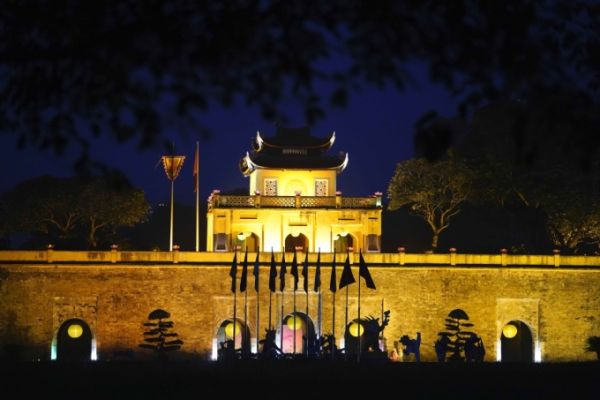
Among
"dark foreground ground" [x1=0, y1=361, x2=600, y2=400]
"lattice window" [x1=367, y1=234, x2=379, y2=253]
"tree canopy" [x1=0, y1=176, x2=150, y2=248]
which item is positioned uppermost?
"tree canopy" [x1=0, y1=176, x2=150, y2=248]

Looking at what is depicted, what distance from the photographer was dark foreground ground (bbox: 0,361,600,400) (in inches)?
995

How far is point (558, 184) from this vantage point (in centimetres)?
4656

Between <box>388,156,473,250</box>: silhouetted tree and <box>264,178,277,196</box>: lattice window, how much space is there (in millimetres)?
4988

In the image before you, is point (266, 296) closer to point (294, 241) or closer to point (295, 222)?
point (295, 222)

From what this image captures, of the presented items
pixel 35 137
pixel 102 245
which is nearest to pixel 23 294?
pixel 102 245

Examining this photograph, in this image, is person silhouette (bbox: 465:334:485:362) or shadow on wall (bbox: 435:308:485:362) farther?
shadow on wall (bbox: 435:308:485:362)

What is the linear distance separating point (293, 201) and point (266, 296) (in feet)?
27.3

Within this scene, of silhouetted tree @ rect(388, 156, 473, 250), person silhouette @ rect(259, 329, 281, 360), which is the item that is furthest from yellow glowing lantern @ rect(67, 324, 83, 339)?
silhouetted tree @ rect(388, 156, 473, 250)

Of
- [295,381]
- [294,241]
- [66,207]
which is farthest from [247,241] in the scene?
[295,381]

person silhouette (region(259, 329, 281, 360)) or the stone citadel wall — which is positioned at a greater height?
the stone citadel wall

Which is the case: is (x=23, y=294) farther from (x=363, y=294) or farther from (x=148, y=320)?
(x=363, y=294)

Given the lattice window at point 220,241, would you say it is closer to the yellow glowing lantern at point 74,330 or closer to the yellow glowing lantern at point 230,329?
the yellow glowing lantern at point 230,329

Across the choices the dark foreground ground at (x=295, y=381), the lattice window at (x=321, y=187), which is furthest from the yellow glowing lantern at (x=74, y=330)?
the lattice window at (x=321, y=187)

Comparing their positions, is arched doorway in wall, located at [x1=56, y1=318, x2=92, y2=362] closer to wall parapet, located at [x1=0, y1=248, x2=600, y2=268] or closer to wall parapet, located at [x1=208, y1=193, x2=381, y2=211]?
wall parapet, located at [x1=0, y1=248, x2=600, y2=268]
